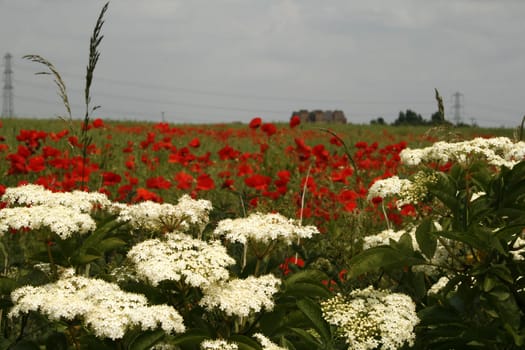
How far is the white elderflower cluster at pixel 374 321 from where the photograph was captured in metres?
2.33

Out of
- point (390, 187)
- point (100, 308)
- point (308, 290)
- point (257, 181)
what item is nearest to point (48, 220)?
point (100, 308)

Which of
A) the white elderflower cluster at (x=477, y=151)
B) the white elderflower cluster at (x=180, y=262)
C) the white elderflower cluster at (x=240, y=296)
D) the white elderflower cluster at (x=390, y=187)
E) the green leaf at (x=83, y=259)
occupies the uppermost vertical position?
the white elderflower cluster at (x=477, y=151)

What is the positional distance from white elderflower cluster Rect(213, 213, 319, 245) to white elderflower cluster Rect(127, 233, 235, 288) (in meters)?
0.13

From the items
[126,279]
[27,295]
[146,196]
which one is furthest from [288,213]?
[27,295]

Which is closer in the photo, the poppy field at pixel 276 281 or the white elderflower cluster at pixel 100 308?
the white elderflower cluster at pixel 100 308

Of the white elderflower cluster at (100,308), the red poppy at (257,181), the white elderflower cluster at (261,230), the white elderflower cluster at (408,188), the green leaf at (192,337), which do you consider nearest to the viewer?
the white elderflower cluster at (100,308)

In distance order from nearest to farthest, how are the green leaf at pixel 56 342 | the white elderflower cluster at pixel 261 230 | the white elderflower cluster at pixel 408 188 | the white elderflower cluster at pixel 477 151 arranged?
the green leaf at pixel 56 342
the white elderflower cluster at pixel 261 230
the white elderflower cluster at pixel 408 188
the white elderflower cluster at pixel 477 151

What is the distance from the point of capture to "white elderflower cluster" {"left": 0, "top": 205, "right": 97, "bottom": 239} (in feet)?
8.35

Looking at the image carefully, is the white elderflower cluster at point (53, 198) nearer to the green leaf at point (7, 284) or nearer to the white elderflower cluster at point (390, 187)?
the green leaf at point (7, 284)

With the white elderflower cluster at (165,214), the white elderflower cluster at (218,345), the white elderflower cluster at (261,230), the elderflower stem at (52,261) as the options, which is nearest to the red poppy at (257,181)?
the white elderflower cluster at (165,214)

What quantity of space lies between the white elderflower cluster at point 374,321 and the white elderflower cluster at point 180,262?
48 cm

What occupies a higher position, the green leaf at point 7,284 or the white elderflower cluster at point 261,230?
the white elderflower cluster at point 261,230

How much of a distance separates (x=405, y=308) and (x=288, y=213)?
196cm

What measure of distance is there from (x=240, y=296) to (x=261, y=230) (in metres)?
0.41
